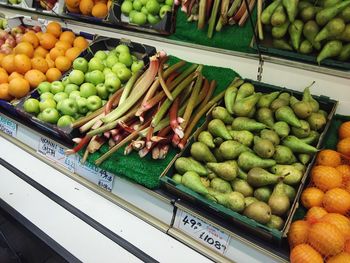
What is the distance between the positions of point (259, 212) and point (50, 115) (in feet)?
3.40

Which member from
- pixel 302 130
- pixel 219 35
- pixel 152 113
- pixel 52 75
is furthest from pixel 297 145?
pixel 52 75

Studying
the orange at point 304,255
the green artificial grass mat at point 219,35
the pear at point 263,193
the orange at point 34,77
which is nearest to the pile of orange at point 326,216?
the orange at point 304,255

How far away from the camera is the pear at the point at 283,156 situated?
1044 mm

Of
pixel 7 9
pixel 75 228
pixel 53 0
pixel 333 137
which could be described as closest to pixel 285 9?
pixel 333 137

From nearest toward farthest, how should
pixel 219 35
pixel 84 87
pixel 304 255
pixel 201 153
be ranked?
1. pixel 304 255
2. pixel 201 153
3. pixel 84 87
4. pixel 219 35

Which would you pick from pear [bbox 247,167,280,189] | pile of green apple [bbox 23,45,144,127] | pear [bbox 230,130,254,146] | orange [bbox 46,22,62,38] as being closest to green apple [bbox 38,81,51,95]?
pile of green apple [bbox 23,45,144,127]

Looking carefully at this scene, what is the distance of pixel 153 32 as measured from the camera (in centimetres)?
185

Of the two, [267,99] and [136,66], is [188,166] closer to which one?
[267,99]

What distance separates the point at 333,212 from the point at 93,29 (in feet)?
6.16

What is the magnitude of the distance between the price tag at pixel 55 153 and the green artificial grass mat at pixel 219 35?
91cm

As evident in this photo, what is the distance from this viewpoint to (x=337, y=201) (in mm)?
909

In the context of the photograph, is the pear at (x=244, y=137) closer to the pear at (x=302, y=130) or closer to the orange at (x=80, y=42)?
the pear at (x=302, y=130)

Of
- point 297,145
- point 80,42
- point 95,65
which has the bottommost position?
point 297,145

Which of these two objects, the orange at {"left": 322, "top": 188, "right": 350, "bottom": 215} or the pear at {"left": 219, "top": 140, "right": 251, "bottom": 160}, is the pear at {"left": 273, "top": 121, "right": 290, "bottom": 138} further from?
the orange at {"left": 322, "top": 188, "right": 350, "bottom": 215}
